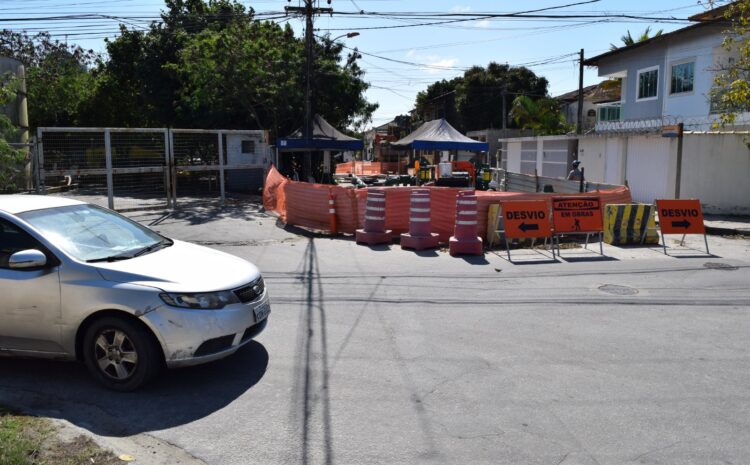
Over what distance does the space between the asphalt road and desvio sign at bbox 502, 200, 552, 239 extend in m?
2.90

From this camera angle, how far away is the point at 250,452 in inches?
164

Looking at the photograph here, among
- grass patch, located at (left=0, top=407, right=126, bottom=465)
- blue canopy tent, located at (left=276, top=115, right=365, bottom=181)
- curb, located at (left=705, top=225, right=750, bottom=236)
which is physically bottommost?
grass patch, located at (left=0, top=407, right=126, bottom=465)

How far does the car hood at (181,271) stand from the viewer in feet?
16.8

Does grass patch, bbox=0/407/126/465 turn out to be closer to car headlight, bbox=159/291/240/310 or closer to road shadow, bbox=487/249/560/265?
car headlight, bbox=159/291/240/310

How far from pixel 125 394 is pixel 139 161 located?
1348 centimetres

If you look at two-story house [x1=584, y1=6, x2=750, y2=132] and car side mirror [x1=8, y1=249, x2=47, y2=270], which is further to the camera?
two-story house [x1=584, y1=6, x2=750, y2=132]

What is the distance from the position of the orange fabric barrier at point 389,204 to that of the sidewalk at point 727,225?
2594 millimetres

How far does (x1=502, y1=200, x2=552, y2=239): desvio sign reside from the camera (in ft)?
39.7

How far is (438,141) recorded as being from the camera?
25672 millimetres

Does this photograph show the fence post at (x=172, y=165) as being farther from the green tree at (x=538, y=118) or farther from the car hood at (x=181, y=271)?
the green tree at (x=538, y=118)

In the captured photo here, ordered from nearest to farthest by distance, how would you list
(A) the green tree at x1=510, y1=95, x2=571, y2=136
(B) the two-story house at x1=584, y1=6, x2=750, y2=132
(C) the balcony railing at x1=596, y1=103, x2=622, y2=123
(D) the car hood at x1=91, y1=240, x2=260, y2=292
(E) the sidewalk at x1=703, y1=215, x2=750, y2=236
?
(D) the car hood at x1=91, y1=240, x2=260, y2=292, (E) the sidewalk at x1=703, y1=215, x2=750, y2=236, (B) the two-story house at x1=584, y1=6, x2=750, y2=132, (C) the balcony railing at x1=596, y1=103, x2=622, y2=123, (A) the green tree at x1=510, y1=95, x2=571, y2=136

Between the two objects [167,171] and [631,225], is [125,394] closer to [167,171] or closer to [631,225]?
[631,225]

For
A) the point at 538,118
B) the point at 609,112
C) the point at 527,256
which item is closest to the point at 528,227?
the point at 527,256

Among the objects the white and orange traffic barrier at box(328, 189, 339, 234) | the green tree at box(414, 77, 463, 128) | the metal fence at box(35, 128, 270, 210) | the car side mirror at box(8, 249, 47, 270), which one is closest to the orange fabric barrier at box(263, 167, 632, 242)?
the white and orange traffic barrier at box(328, 189, 339, 234)
